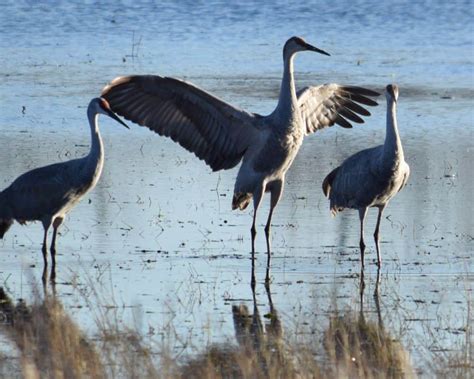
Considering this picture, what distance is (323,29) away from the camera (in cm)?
2769

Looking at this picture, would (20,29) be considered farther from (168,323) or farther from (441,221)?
(168,323)

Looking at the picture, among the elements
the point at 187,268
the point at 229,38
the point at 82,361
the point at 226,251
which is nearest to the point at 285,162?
the point at 226,251

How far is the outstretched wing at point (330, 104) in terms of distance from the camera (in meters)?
12.0

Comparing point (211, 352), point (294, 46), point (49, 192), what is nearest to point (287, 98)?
point (294, 46)

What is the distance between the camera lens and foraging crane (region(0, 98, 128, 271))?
32.6ft

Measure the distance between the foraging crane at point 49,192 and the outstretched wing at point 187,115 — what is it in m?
0.99

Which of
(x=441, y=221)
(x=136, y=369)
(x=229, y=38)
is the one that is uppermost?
(x=229, y=38)

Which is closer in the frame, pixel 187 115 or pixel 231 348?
pixel 231 348

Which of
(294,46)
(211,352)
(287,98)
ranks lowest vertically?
(211,352)

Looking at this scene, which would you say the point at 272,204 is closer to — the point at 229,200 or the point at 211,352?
the point at 229,200

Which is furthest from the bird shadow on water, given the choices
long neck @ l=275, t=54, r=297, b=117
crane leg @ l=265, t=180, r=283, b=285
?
long neck @ l=275, t=54, r=297, b=117

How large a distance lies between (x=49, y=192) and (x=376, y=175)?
2.56 meters

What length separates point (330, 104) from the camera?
1217cm

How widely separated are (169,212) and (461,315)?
378cm
